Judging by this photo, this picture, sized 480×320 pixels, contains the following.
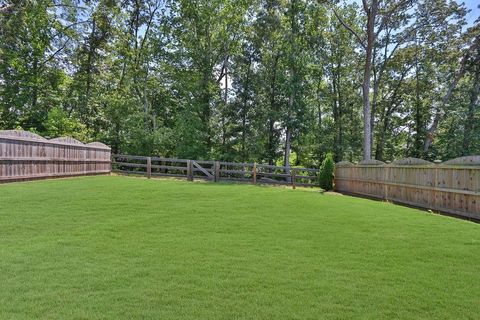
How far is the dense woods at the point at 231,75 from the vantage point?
2097cm

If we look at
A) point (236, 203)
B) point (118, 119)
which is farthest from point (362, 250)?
point (118, 119)

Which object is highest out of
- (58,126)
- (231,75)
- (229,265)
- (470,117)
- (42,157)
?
(231,75)

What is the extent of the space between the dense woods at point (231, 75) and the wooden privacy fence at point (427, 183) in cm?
980

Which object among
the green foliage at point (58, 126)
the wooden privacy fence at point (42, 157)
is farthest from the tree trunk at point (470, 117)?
the green foliage at point (58, 126)

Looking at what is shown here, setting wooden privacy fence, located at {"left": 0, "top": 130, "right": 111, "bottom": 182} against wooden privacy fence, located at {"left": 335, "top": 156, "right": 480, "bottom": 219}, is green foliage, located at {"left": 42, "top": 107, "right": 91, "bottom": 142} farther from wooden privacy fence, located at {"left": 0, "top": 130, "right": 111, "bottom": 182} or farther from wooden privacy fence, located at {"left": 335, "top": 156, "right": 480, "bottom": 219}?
wooden privacy fence, located at {"left": 335, "top": 156, "right": 480, "bottom": 219}

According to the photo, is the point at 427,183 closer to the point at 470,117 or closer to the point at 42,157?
the point at 42,157

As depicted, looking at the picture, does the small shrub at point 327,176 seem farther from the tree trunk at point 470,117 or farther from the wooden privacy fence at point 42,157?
the tree trunk at point 470,117

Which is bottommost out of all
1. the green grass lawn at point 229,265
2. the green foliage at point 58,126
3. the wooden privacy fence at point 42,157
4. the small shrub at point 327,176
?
the green grass lawn at point 229,265

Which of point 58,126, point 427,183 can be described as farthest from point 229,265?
point 58,126

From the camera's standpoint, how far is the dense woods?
68.8 feet

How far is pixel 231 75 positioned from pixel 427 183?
17.5 meters

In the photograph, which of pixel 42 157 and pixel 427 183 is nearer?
pixel 427 183

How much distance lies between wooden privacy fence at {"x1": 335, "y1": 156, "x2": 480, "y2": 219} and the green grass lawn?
0.99 meters

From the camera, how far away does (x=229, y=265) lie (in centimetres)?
375
